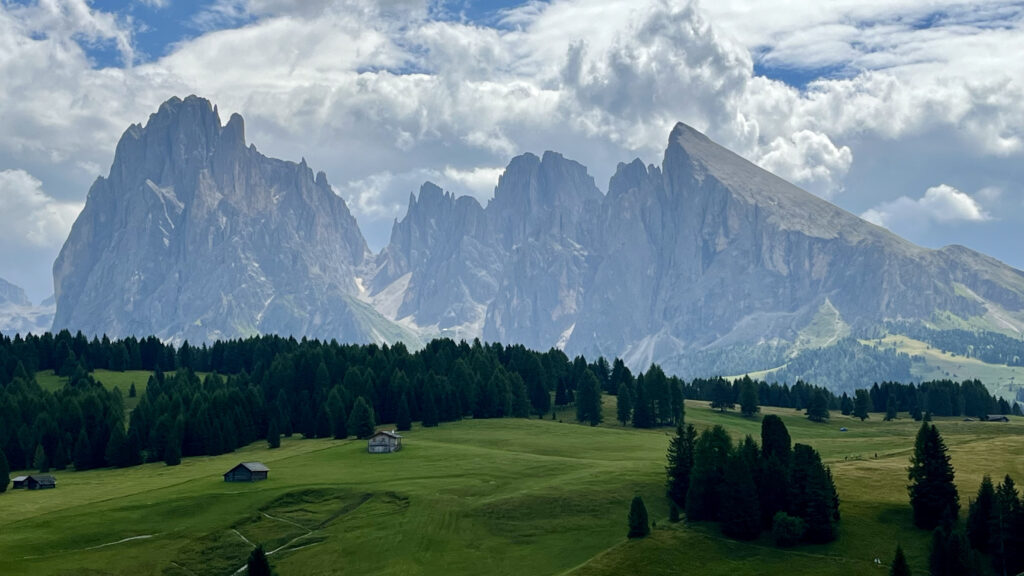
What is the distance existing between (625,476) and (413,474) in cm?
2676

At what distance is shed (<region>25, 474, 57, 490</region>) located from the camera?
446 ft

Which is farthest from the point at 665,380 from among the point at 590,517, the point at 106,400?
the point at 106,400

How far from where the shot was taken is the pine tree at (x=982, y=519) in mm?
87625

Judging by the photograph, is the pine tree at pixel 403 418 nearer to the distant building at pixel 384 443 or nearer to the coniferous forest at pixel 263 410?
the coniferous forest at pixel 263 410

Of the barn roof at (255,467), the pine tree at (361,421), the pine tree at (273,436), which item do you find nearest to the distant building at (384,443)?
the barn roof at (255,467)

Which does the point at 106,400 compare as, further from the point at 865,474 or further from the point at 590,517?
the point at 865,474

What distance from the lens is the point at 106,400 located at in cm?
17775

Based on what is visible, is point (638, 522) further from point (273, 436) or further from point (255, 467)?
point (273, 436)

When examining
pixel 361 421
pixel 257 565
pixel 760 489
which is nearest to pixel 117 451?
pixel 361 421

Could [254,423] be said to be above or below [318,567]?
above

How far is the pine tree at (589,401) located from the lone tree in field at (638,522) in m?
90.7

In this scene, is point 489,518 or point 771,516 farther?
point 489,518

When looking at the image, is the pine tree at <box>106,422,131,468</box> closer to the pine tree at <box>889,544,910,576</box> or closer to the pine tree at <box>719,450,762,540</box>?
the pine tree at <box>719,450,762,540</box>

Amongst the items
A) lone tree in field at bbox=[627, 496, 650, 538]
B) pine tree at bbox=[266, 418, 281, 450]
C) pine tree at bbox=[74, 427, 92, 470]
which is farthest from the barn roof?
lone tree in field at bbox=[627, 496, 650, 538]
